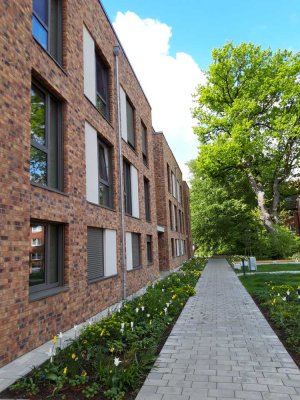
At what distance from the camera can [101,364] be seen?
4.14m

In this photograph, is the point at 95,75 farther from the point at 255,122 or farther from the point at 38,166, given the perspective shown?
the point at 255,122

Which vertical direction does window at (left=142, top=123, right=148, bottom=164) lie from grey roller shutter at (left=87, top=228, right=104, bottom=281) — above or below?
above

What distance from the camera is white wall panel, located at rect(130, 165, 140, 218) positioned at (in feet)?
43.3

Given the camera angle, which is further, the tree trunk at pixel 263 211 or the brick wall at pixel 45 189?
the tree trunk at pixel 263 211

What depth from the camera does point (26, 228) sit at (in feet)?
17.1

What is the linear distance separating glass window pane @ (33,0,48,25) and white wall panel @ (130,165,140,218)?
688 cm

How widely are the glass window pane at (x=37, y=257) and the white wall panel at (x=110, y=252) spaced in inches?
128

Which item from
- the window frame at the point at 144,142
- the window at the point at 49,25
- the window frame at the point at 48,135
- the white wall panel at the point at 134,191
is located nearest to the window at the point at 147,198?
the window frame at the point at 144,142

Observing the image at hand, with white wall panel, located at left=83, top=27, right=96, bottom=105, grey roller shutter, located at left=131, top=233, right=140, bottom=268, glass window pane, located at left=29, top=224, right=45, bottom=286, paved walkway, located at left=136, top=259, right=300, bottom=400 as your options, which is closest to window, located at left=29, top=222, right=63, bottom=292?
glass window pane, located at left=29, top=224, right=45, bottom=286

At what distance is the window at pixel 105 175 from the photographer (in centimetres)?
977

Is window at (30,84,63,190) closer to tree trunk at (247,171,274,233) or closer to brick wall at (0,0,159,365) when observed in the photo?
brick wall at (0,0,159,365)

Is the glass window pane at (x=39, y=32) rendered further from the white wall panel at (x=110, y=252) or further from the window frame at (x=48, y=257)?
the white wall panel at (x=110, y=252)

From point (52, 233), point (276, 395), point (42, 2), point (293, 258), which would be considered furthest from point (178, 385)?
point (293, 258)

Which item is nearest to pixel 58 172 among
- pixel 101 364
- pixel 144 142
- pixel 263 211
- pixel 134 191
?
pixel 101 364
